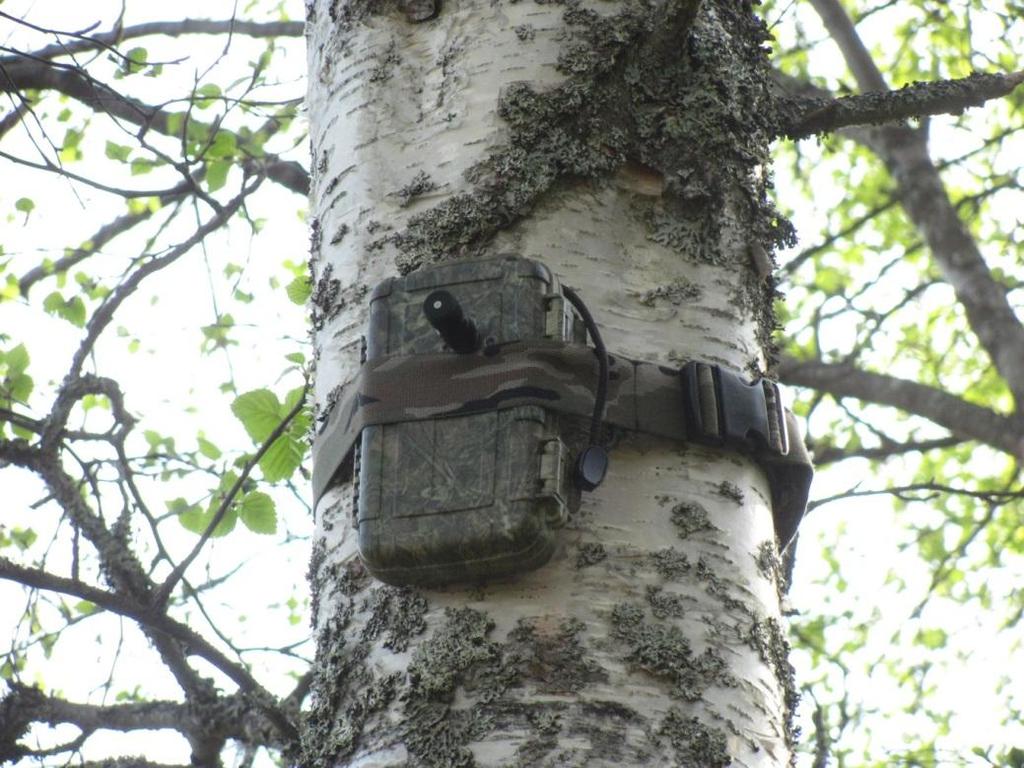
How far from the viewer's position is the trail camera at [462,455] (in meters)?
1.27

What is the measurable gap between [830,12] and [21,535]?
12.4 ft

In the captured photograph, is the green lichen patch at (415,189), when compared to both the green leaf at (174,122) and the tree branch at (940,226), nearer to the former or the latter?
the green leaf at (174,122)

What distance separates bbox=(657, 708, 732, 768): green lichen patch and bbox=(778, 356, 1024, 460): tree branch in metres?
3.99

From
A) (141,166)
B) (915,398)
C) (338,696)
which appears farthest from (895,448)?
(338,696)

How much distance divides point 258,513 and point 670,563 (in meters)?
1.68

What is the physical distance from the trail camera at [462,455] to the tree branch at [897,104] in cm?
75

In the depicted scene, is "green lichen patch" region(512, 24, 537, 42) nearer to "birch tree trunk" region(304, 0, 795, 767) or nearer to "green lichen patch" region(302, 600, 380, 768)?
"birch tree trunk" region(304, 0, 795, 767)

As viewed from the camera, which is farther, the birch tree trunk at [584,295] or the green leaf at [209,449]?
the green leaf at [209,449]

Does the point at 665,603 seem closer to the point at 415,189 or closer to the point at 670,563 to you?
the point at 670,563

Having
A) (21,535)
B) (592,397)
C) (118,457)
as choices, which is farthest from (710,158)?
(21,535)

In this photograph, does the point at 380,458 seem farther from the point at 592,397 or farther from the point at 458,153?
the point at 458,153

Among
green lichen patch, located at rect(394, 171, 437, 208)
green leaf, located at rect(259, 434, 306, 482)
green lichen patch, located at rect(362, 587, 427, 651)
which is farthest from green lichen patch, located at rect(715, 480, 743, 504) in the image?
green leaf, located at rect(259, 434, 306, 482)

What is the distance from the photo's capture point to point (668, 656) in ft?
4.13

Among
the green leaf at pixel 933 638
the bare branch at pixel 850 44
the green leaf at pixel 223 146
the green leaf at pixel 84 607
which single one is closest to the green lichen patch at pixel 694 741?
the green leaf at pixel 84 607
